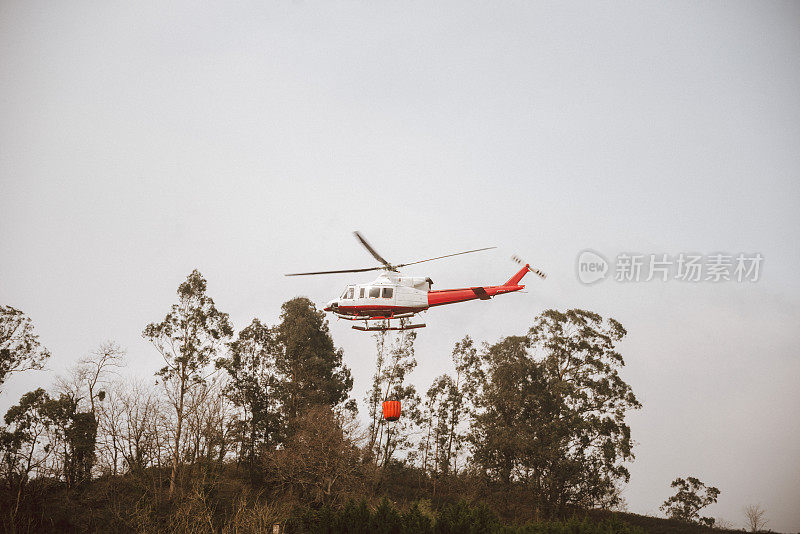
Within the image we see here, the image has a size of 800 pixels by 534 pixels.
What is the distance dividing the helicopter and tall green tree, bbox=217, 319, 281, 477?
14020mm

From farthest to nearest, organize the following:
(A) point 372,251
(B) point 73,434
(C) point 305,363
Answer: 1. (C) point 305,363
2. (B) point 73,434
3. (A) point 372,251

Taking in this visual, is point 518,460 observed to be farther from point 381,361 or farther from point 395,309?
point 395,309

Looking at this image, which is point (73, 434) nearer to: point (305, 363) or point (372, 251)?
point (305, 363)

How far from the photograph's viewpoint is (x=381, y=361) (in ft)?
117

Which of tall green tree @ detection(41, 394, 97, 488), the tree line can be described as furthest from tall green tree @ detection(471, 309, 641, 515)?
tall green tree @ detection(41, 394, 97, 488)

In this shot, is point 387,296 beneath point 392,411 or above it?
above

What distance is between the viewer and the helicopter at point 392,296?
61.2 ft

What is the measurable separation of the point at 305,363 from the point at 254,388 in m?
3.20

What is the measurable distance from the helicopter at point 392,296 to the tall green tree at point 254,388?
46.0 ft

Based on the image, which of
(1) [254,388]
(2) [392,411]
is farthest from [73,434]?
(2) [392,411]

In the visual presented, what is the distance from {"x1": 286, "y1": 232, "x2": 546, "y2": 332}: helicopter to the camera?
734 inches

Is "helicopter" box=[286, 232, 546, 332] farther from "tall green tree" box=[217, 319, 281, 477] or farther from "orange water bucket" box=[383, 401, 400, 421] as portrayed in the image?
"tall green tree" box=[217, 319, 281, 477]

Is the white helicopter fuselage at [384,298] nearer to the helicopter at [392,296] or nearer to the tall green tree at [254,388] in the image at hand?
the helicopter at [392,296]

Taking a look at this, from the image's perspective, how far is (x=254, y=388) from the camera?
3167 centimetres
